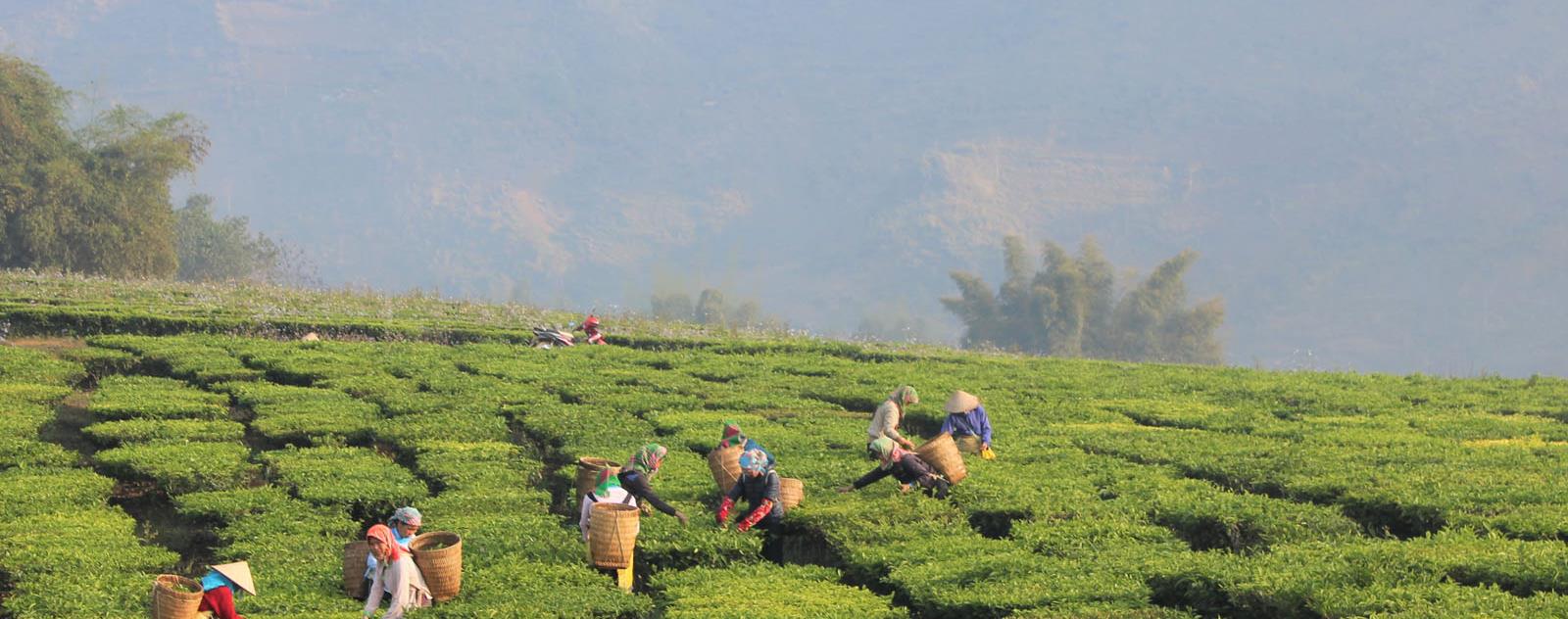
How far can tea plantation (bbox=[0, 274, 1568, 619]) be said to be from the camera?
626 inches

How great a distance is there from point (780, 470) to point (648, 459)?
3629 mm

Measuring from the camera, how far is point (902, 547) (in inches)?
704

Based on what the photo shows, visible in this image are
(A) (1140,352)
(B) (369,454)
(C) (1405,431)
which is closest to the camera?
(B) (369,454)

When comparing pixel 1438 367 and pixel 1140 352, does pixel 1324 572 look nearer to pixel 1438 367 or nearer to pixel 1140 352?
pixel 1140 352

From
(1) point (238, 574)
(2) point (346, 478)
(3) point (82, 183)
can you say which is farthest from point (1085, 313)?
Result: (1) point (238, 574)

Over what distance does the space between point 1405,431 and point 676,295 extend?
107 m

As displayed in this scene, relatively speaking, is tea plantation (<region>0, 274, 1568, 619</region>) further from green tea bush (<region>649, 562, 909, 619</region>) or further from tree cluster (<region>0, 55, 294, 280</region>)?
tree cluster (<region>0, 55, 294, 280</region>)

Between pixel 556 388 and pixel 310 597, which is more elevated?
pixel 556 388

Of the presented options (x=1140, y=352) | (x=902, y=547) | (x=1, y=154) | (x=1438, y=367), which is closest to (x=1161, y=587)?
(x=902, y=547)

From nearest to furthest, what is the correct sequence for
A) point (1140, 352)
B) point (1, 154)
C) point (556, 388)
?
1. point (556, 388)
2. point (1, 154)
3. point (1140, 352)

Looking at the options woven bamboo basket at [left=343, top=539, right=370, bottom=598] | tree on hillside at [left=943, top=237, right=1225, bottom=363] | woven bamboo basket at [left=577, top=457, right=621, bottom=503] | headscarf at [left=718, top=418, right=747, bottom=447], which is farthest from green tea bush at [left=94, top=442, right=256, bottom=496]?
tree on hillside at [left=943, top=237, right=1225, bottom=363]

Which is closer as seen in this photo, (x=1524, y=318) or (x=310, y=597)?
(x=310, y=597)

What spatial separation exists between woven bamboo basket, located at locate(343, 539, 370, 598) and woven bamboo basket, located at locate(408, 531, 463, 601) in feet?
2.17

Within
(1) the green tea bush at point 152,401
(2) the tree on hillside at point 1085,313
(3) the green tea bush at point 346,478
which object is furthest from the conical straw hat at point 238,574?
(2) the tree on hillside at point 1085,313
